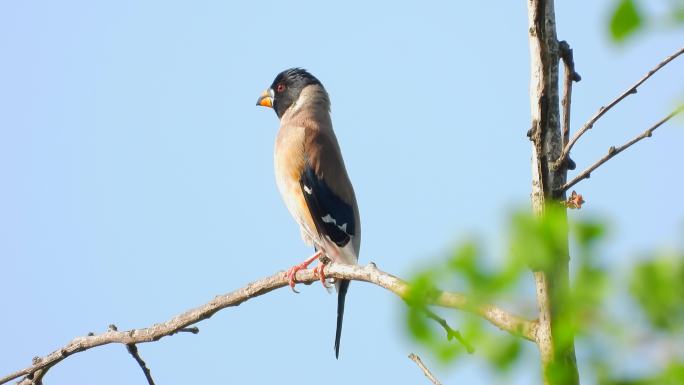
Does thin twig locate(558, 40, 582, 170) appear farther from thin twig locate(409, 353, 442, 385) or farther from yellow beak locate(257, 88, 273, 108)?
yellow beak locate(257, 88, 273, 108)

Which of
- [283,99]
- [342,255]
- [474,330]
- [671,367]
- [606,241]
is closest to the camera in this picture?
[671,367]

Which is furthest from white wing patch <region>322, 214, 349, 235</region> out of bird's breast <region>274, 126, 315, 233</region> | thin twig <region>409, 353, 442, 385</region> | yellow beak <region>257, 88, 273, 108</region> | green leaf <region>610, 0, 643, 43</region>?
green leaf <region>610, 0, 643, 43</region>

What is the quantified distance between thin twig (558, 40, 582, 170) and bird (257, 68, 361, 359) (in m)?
3.47

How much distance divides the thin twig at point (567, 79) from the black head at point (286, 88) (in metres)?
6.25

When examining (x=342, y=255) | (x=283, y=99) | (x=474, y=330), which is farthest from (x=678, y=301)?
(x=283, y=99)

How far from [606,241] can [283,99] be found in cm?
842

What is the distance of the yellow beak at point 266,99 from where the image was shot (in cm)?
961

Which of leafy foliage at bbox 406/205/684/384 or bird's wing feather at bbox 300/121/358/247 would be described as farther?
bird's wing feather at bbox 300/121/358/247

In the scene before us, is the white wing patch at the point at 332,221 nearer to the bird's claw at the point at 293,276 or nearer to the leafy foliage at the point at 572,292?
the bird's claw at the point at 293,276

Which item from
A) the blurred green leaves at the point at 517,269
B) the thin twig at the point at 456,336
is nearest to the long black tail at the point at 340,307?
the thin twig at the point at 456,336

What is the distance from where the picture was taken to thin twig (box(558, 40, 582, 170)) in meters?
3.04

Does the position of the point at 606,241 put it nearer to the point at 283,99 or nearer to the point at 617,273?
the point at 617,273

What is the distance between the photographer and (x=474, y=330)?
4.10 feet

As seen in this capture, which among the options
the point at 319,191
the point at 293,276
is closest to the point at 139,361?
the point at 293,276
